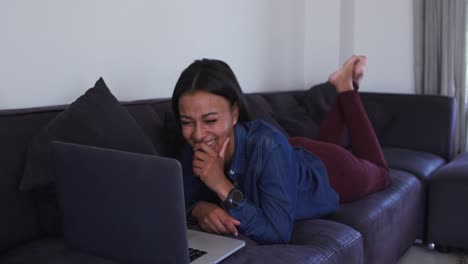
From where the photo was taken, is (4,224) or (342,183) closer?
(4,224)

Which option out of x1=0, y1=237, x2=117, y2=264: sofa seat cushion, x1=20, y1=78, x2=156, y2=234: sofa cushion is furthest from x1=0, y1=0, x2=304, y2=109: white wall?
x1=0, y1=237, x2=117, y2=264: sofa seat cushion

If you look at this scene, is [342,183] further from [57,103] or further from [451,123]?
[451,123]

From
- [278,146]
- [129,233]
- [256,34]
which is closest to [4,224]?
[129,233]

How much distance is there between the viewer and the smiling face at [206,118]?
4.68 ft

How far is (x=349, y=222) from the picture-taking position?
5.99 ft

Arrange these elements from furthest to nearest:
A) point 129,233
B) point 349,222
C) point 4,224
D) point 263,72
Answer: point 263,72 < point 349,222 < point 4,224 < point 129,233

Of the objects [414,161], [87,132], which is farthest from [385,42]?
[87,132]

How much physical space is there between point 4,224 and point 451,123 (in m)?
2.66

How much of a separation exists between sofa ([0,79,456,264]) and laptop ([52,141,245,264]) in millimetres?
71

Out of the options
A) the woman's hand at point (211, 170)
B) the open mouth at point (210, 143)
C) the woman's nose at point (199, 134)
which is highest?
the woman's nose at point (199, 134)

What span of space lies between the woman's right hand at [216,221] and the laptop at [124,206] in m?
0.12

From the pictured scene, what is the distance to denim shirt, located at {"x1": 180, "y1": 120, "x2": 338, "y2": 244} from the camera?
1405 millimetres

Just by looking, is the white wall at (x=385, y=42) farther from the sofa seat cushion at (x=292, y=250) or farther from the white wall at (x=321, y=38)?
the sofa seat cushion at (x=292, y=250)

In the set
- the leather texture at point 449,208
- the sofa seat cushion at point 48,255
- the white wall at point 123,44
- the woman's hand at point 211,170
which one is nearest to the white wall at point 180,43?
the white wall at point 123,44
